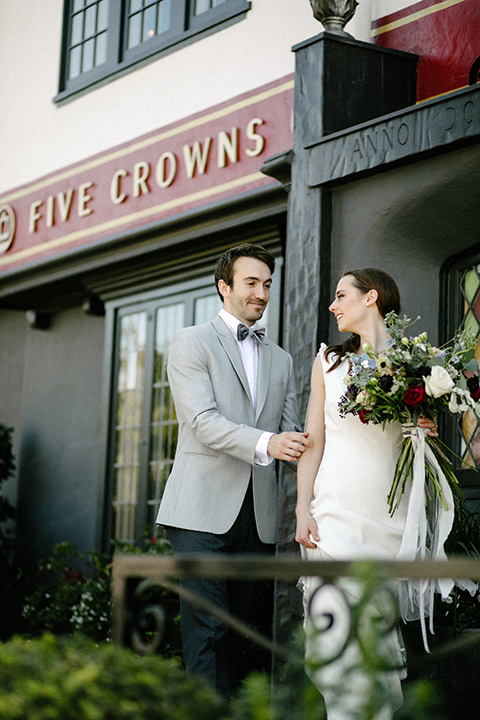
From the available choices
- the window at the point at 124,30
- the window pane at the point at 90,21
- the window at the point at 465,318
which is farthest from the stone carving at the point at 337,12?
the window pane at the point at 90,21

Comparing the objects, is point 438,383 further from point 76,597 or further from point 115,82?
point 115,82

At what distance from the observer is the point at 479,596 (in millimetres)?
4973

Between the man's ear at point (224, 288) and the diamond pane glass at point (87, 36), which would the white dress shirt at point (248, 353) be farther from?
the diamond pane glass at point (87, 36)

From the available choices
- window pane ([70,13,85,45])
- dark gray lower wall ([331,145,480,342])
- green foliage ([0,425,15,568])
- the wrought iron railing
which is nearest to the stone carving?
dark gray lower wall ([331,145,480,342])

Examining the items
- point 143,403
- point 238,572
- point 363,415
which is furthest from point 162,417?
point 238,572

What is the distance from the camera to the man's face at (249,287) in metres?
4.70

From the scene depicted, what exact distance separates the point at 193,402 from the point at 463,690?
190 cm

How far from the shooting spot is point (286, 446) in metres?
4.22

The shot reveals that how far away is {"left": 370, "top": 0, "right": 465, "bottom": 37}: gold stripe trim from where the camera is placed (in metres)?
6.45

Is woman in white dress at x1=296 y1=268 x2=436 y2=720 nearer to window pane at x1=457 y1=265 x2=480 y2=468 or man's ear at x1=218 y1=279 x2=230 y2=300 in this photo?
man's ear at x1=218 y1=279 x2=230 y2=300

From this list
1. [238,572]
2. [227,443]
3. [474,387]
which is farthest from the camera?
[227,443]

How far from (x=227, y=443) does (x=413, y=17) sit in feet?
12.2

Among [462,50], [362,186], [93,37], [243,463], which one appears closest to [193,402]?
[243,463]

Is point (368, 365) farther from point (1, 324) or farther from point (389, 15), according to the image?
point (1, 324)
